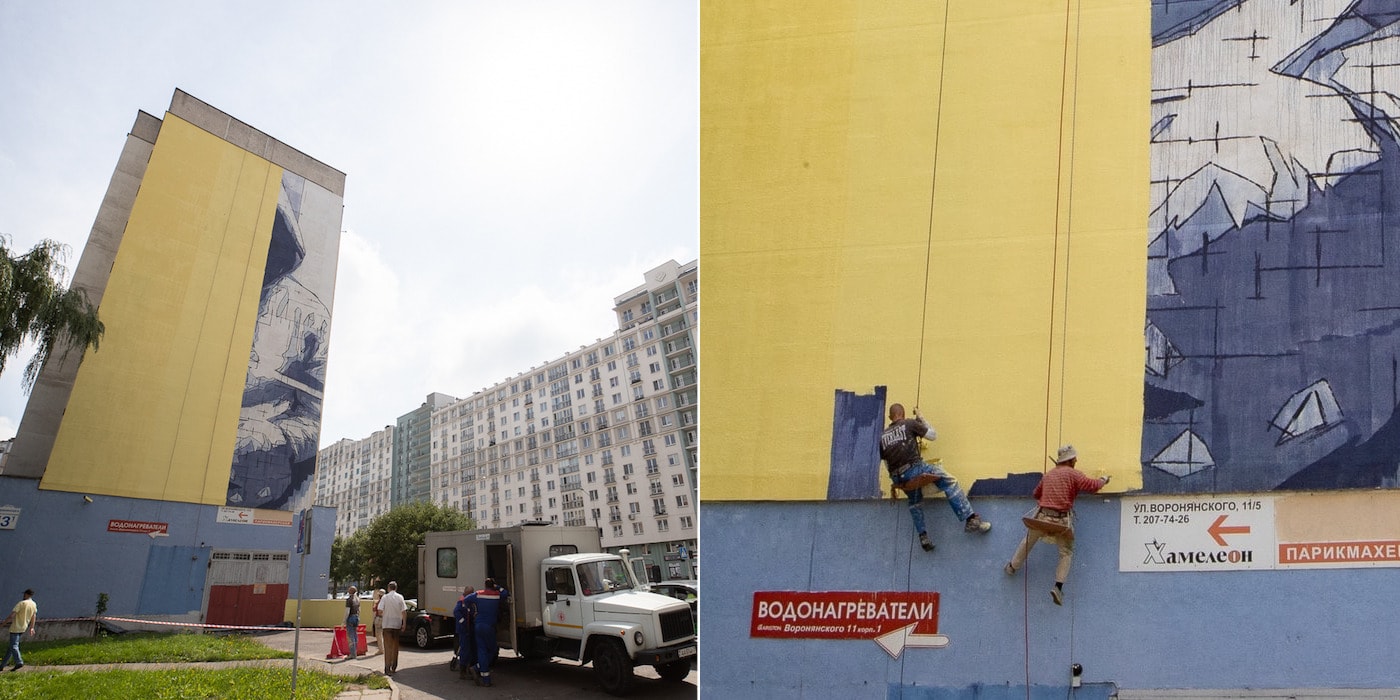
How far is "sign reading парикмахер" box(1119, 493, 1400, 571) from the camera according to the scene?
26.1 feet

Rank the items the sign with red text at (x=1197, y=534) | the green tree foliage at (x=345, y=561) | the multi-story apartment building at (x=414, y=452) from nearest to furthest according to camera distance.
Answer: the sign with red text at (x=1197, y=534)
the green tree foliage at (x=345, y=561)
the multi-story apartment building at (x=414, y=452)

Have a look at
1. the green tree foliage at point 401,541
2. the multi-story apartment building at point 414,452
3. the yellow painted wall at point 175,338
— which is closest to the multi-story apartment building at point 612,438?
the multi-story apartment building at point 414,452

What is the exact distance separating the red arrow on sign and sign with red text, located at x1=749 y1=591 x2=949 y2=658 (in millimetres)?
2812

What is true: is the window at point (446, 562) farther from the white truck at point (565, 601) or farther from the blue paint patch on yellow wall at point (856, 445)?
the blue paint patch on yellow wall at point (856, 445)

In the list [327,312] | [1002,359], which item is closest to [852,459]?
[1002,359]

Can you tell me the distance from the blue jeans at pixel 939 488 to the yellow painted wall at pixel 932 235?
31 centimetres

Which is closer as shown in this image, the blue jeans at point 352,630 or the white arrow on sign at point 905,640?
the white arrow on sign at point 905,640

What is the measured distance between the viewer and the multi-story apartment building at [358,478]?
14812 cm

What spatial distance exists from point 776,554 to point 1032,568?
103 inches

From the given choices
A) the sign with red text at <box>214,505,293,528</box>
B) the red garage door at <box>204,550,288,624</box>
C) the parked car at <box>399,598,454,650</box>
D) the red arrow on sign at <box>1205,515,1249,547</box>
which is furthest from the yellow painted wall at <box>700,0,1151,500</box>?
the red garage door at <box>204,550,288,624</box>

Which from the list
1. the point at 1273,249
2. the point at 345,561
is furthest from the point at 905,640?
the point at 345,561

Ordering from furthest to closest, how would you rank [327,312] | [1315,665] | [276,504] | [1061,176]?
1. [327,312]
2. [276,504]
3. [1061,176]
4. [1315,665]

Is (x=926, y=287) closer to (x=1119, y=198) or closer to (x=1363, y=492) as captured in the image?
(x=1119, y=198)

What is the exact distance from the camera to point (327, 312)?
3253cm
